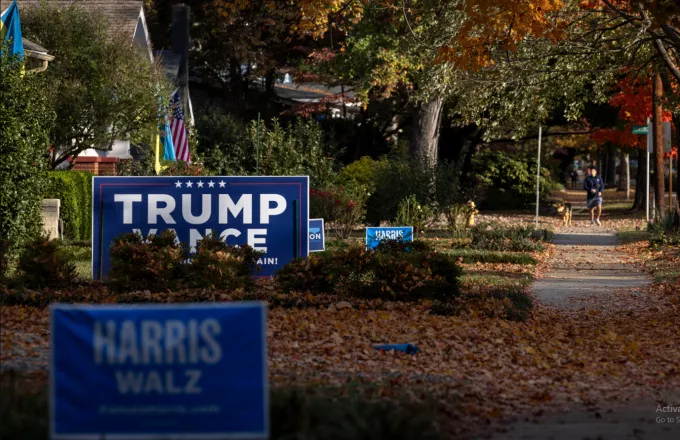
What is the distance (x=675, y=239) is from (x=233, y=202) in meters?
13.6

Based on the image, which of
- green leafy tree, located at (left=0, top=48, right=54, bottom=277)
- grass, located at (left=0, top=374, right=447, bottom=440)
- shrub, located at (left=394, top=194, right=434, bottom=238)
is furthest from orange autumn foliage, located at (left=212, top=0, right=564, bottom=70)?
grass, located at (left=0, top=374, right=447, bottom=440)

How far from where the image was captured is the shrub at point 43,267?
12.5m

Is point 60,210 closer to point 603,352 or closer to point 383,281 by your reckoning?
point 383,281

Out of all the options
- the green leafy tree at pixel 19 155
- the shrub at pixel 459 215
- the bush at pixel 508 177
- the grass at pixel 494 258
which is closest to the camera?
the green leafy tree at pixel 19 155

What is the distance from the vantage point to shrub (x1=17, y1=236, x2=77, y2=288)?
12.5 m

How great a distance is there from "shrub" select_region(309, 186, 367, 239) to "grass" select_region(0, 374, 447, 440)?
19479mm

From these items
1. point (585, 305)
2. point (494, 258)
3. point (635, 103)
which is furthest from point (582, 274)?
point (635, 103)

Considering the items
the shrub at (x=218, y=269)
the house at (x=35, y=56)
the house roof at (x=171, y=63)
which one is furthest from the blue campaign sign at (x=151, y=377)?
the house roof at (x=171, y=63)

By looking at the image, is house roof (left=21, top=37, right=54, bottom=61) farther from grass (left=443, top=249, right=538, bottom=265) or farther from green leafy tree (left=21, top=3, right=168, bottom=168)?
grass (left=443, top=249, right=538, bottom=265)

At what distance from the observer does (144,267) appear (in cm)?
1260

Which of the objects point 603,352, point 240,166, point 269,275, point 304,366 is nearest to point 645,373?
point 603,352

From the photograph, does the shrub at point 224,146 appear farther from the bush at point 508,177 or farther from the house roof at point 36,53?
the bush at point 508,177

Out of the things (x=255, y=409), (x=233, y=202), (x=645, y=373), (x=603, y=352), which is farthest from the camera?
(x=233, y=202)

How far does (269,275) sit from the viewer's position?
14797 millimetres
